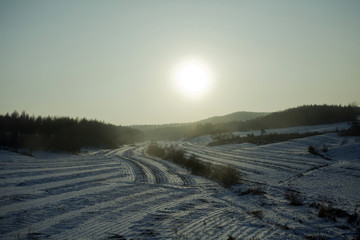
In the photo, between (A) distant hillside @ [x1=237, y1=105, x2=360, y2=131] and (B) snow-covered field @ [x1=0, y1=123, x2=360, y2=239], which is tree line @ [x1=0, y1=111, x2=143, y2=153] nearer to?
(B) snow-covered field @ [x1=0, y1=123, x2=360, y2=239]

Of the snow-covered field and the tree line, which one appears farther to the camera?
the tree line

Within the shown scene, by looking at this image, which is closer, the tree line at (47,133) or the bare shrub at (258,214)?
the bare shrub at (258,214)

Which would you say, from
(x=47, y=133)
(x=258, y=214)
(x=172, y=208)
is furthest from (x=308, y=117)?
(x=172, y=208)

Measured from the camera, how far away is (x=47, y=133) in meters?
64.8

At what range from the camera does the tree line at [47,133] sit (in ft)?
177

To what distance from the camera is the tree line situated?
177 feet

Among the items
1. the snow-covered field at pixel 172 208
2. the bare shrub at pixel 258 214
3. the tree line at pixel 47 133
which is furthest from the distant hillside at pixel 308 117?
the bare shrub at pixel 258 214

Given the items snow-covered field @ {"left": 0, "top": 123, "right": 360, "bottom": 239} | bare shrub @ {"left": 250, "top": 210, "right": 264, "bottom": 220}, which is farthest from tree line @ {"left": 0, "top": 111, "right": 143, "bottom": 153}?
bare shrub @ {"left": 250, "top": 210, "right": 264, "bottom": 220}

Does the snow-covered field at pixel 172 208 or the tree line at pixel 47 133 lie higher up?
the tree line at pixel 47 133

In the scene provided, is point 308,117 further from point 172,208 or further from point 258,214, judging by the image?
point 172,208

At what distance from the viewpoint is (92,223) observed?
9.07 meters

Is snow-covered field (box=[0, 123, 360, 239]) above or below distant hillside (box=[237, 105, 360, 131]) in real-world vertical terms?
below

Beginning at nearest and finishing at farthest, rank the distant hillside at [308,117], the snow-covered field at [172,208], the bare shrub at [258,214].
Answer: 1. the snow-covered field at [172,208]
2. the bare shrub at [258,214]
3. the distant hillside at [308,117]

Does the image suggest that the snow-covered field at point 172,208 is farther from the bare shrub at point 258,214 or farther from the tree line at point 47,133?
the tree line at point 47,133
